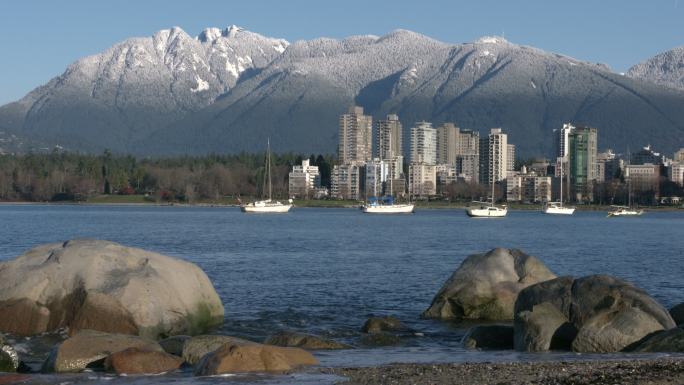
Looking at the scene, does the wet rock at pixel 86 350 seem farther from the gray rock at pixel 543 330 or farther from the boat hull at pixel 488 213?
the boat hull at pixel 488 213

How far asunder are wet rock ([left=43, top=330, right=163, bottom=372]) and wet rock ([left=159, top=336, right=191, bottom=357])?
2.10 feet

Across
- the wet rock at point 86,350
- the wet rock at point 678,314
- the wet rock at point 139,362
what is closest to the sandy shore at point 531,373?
A: the wet rock at point 139,362

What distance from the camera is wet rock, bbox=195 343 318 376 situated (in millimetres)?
21594

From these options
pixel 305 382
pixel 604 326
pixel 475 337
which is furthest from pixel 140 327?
pixel 604 326

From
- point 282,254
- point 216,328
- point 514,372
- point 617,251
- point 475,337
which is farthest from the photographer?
point 617,251

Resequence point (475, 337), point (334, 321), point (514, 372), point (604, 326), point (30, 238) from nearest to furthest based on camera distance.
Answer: point (514, 372), point (604, 326), point (475, 337), point (334, 321), point (30, 238)

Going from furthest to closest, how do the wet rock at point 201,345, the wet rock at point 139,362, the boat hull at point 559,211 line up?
the boat hull at point 559,211 < the wet rock at point 201,345 < the wet rock at point 139,362

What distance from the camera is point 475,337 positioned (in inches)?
1062

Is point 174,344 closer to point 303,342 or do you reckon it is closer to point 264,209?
point 303,342

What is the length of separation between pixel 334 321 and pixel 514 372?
39.5 ft

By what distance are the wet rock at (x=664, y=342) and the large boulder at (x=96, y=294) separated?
11560 mm

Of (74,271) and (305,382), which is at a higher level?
(74,271)

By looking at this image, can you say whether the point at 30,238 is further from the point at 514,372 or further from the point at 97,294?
the point at 514,372

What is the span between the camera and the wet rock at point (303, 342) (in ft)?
85.5
